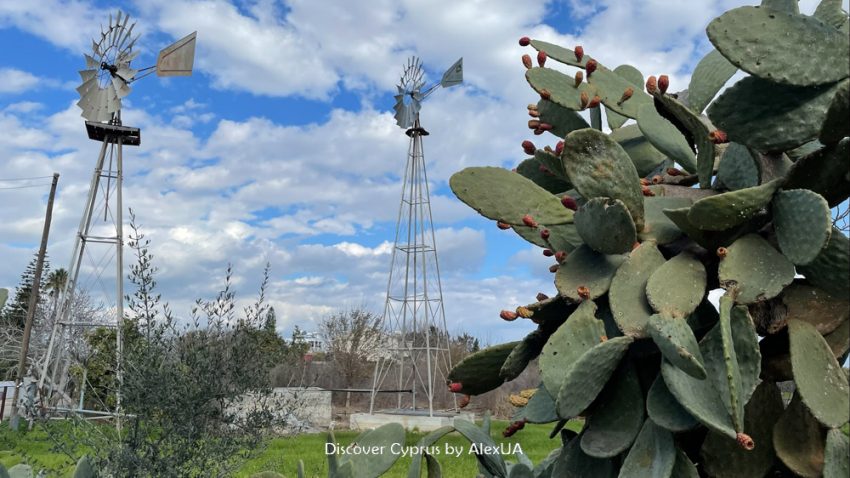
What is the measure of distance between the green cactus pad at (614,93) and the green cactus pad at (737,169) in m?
0.27

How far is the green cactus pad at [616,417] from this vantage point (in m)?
1.04

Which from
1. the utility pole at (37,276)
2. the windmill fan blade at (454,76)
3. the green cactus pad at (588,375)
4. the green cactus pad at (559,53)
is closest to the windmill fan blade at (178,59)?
the windmill fan blade at (454,76)

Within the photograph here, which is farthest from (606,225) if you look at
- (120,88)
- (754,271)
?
(120,88)

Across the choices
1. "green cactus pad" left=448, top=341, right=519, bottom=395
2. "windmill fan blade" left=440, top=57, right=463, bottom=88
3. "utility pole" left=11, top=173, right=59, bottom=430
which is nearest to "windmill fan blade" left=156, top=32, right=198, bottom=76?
"windmill fan blade" left=440, top=57, right=463, bottom=88

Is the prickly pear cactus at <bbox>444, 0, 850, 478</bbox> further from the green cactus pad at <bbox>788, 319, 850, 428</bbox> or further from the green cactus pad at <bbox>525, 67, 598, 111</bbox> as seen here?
the green cactus pad at <bbox>525, 67, 598, 111</bbox>

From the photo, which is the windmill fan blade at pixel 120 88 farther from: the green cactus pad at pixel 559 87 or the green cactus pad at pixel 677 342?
the green cactus pad at pixel 677 342

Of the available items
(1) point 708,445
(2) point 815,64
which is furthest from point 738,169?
(1) point 708,445

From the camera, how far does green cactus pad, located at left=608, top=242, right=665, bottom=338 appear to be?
3.35ft

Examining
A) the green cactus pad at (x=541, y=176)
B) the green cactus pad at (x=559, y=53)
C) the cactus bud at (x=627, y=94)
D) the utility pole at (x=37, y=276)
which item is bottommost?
the green cactus pad at (x=541, y=176)

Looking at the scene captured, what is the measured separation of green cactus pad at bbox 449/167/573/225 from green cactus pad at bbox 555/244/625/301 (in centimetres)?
10

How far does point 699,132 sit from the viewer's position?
117cm

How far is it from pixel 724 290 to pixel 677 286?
0.23ft

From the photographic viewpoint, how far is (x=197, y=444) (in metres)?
2.92

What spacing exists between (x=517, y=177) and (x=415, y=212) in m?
10.0
